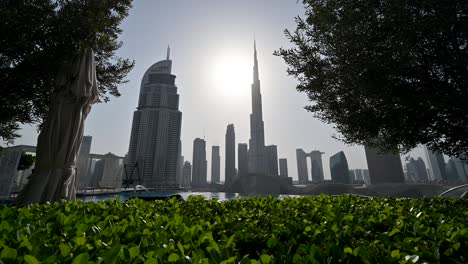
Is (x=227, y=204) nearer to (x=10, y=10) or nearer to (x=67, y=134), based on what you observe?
(x=67, y=134)

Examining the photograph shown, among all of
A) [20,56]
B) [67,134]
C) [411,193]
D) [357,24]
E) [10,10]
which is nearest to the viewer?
[67,134]

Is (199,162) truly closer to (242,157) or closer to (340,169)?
(242,157)

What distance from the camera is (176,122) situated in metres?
121

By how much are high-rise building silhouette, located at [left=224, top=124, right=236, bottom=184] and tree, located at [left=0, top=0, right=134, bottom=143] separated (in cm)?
14899

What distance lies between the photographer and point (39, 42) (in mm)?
8469

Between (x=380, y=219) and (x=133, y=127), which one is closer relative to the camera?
(x=380, y=219)

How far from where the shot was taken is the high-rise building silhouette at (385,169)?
78375 millimetres

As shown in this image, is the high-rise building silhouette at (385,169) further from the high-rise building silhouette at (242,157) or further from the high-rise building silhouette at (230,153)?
the high-rise building silhouette at (230,153)

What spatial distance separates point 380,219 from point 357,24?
20.3 feet

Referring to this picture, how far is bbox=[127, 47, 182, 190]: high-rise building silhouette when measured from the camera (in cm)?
10744

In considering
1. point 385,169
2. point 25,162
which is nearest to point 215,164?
point 385,169

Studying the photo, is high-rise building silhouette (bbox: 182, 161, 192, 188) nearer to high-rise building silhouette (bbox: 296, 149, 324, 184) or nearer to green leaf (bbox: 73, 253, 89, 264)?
high-rise building silhouette (bbox: 296, 149, 324, 184)

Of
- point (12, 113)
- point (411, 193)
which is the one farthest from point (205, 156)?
point (12, 113)

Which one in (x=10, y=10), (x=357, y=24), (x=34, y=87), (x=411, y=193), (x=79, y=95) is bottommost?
(x=411, y=193)
